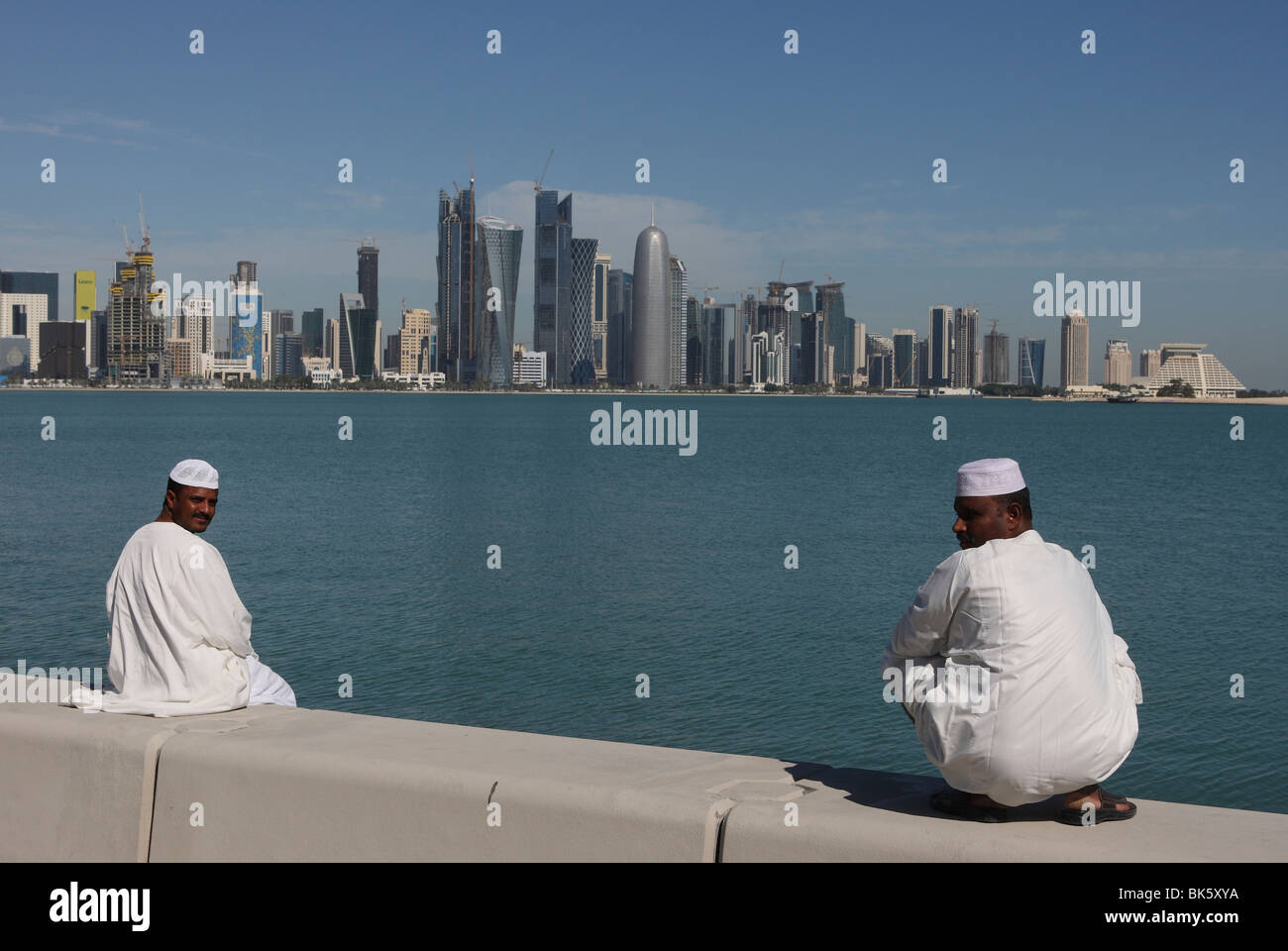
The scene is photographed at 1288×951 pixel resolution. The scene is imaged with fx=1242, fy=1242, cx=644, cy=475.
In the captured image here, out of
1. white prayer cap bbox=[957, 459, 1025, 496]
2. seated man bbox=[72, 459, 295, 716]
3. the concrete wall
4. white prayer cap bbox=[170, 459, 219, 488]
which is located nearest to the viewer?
the concrete wall

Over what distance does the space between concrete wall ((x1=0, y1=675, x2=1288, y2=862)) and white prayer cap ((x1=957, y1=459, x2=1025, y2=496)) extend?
123cm

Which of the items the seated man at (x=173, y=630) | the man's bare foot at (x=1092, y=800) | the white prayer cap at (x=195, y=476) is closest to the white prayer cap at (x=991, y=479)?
the man's bare foot at (x=1092, y=800)

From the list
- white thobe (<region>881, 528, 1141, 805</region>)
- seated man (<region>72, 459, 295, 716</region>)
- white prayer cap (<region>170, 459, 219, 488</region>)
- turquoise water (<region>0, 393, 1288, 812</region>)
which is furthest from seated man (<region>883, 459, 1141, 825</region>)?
turquoise water (<region>0, 393, 1288, 812</region>)

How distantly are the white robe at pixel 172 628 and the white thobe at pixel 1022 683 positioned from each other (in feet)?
11.2

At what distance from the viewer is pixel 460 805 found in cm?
466

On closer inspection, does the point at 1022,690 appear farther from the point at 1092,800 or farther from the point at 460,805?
the point at 460,805

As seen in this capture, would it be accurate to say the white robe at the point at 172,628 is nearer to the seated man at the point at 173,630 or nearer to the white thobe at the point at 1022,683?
the seated man at the point at 173,630

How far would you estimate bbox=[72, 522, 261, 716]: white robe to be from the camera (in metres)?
5.99

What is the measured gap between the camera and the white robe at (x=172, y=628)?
5.99 m

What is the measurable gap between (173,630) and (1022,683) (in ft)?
12.9

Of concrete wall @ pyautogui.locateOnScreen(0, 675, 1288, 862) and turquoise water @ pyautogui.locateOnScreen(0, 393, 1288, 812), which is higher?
concrete wall @ pyautogui.locateOnScreen(0, 675, 1288, 862)

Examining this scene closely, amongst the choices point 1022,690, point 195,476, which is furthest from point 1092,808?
point 195,476

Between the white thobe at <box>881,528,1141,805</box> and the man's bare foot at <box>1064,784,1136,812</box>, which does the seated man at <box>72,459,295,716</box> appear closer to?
the white thobe at <box>881,528,1141,805</box>
